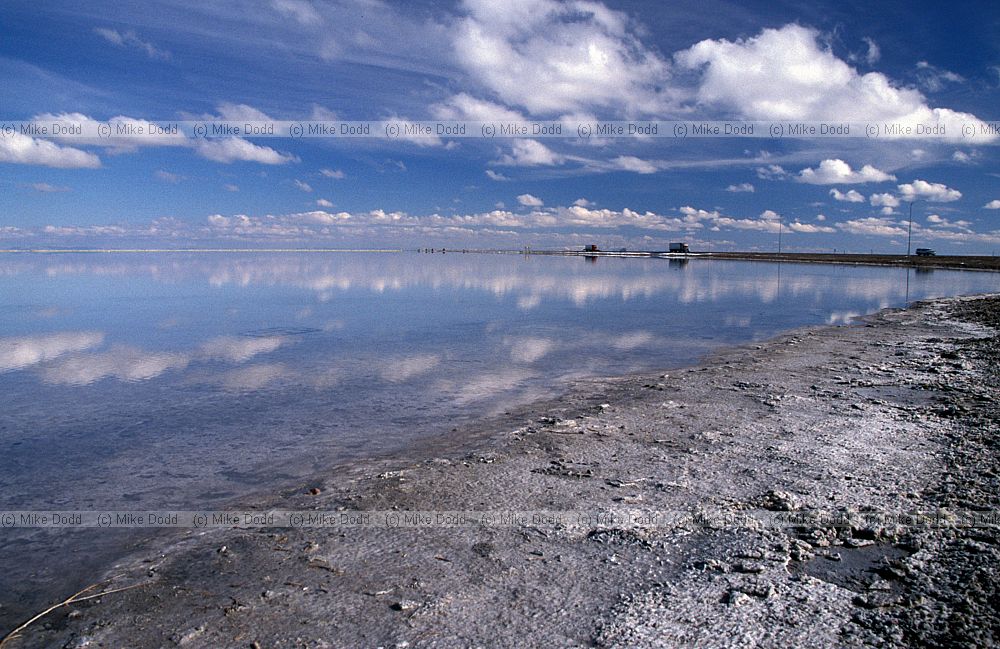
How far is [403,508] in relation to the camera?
18.7 feet

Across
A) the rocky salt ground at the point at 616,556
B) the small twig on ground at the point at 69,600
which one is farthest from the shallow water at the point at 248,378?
the rocky salt ground at the point at 616,556

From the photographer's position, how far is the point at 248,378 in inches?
467

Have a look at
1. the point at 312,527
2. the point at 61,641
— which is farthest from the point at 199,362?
the point at 61,641

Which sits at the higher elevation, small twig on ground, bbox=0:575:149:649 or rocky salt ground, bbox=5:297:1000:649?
rocky salt ground, bbox=5:297:1000:649

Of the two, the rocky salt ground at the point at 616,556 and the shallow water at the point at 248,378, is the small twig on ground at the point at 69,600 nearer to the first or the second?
the rocky salt ground at the point at 616,556

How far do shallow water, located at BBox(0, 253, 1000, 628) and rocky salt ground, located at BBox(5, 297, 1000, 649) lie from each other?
1172 millimetres

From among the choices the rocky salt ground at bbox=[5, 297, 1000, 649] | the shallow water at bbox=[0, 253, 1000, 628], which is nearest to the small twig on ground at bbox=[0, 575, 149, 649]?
the rocky salt ground at bbox=[5, 297, 1000, 649]

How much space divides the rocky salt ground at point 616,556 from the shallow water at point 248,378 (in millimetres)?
1172

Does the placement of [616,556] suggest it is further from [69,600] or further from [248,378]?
[248,378]

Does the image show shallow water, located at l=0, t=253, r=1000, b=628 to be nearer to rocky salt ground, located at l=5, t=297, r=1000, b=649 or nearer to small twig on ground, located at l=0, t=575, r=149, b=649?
small twig on ground, located at l=0, t=575, r=149, b=649

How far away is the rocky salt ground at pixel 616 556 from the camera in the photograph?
3807 mm

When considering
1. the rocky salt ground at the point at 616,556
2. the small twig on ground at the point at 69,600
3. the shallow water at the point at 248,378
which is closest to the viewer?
the rocky salt ground at the point at 616,556

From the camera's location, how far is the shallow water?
6691mm

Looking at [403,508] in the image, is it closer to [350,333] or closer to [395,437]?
[395,437]
